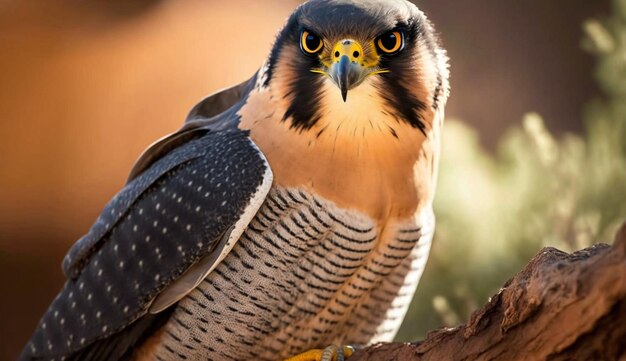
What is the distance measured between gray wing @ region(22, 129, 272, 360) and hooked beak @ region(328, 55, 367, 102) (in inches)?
Result: 16.1

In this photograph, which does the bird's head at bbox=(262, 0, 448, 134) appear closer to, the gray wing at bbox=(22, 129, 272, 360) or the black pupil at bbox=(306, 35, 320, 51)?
the black pupil at bbox=(306, 35, 320, 51)

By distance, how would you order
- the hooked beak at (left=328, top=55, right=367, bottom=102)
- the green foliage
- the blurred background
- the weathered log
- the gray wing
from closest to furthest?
the weathered log → the hooked beak at (left=328, top=55, right=367, bottom=102) → the gray wing → the green foliage → the blurred background

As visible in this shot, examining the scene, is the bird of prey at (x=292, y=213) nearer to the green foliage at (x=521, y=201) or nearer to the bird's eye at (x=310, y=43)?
the bird's eye at (x=310, y=43)

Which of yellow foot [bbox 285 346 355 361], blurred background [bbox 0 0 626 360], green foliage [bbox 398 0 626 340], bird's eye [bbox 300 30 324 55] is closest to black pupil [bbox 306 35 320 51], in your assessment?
bird's eye [bbox 300 30 324 55]

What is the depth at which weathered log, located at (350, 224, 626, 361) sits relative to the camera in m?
1.95

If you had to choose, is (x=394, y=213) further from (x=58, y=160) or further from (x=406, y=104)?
(x=58, y=160)

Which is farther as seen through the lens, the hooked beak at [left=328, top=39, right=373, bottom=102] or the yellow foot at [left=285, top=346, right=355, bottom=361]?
the yellow foot at [left=285, top=346, right=355, bottom=361]

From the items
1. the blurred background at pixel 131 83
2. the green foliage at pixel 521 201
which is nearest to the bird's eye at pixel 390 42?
the green foliage at pixel 521 201

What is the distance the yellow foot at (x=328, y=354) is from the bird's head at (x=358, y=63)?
2.43ft

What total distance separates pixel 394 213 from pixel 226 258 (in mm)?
566

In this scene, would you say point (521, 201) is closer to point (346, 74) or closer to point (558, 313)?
point (346, 74)

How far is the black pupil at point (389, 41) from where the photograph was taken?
2.91 m

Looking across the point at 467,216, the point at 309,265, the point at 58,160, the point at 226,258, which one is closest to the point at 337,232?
the point at 309,265

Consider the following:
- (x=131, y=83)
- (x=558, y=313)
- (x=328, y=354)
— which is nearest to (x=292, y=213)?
(x=328, y=354)
